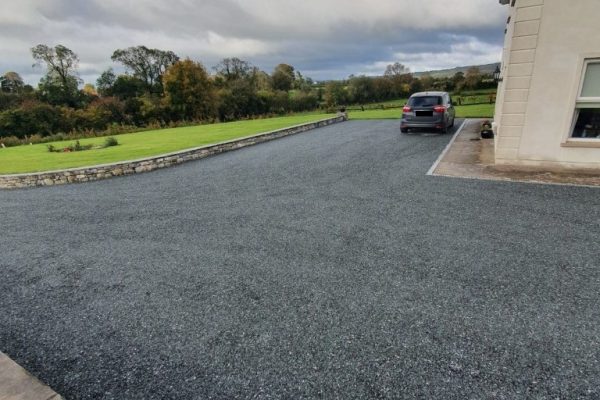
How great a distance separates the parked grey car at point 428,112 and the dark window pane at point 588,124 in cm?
634

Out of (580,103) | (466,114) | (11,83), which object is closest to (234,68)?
(11,83)

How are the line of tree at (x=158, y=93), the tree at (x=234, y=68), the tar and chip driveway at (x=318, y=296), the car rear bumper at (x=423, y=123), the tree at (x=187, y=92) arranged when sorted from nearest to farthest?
the tar and chip driveway at (x=318, y=296), the car rear bumper at (x=423, y=123), the line of tree at (x=158, y=93), the tree at (x=187, y=92), the tree at (x=234, y=68)

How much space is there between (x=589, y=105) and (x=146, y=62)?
5550 centimetres

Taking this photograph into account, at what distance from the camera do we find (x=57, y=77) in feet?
137

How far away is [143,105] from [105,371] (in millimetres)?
41081

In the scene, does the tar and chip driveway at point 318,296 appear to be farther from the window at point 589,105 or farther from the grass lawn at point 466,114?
the grass lawn at point 466,114

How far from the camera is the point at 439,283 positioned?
316 cm

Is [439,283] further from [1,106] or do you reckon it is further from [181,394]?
[1,106]

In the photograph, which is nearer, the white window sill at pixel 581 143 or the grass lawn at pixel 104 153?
the white window sill at pixel 581 143

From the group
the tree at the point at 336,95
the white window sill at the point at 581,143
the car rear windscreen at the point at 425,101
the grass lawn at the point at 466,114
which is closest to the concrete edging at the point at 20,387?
the white window sill at the point at 581,143

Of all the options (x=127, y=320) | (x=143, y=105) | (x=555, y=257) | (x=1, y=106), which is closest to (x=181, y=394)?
(x=127, y=320)

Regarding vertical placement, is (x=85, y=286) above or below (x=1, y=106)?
below

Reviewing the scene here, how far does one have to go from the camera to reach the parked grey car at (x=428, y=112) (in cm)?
1259

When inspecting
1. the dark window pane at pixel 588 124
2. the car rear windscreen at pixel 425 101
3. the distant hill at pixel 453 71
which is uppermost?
the distant hill at pixel 453 71
